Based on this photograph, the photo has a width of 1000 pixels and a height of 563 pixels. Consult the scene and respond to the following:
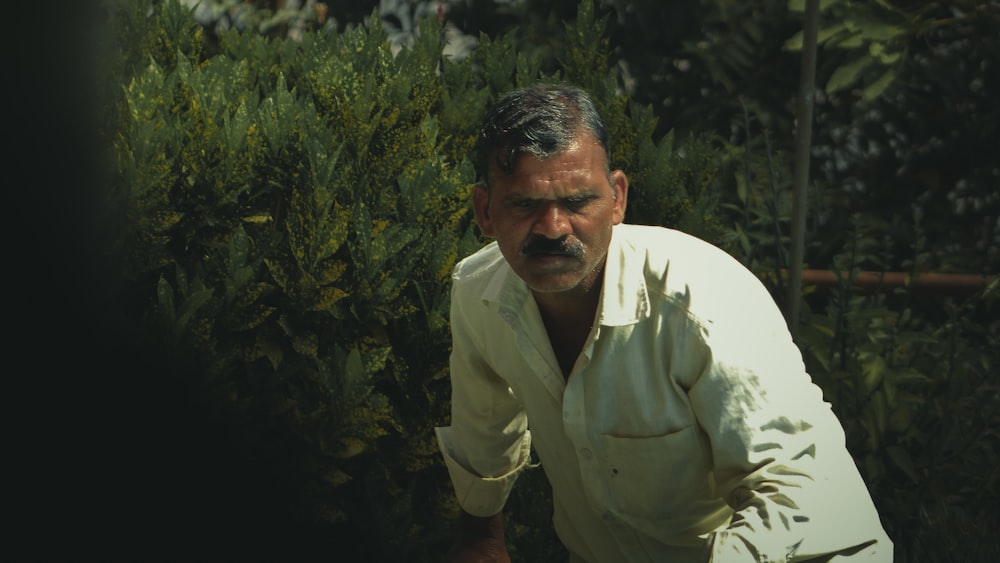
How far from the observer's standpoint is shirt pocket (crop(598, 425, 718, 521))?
7.28 ft

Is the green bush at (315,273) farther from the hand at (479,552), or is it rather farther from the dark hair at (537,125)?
the dark hair at (537,125)

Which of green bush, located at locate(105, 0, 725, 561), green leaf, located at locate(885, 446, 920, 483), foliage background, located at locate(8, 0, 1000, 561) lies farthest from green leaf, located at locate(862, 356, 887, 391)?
green bush, located at locate(105, 0, 725, 561)

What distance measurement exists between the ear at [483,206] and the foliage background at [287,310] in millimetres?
490

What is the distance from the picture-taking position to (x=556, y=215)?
2131 millimetres

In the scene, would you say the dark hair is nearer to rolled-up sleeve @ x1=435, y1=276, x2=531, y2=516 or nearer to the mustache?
the mustache

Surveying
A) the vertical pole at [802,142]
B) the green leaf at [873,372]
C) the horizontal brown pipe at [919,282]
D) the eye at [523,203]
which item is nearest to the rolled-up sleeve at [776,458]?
the eye at [523,203]

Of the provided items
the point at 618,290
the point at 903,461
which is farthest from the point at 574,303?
the point at 903,461

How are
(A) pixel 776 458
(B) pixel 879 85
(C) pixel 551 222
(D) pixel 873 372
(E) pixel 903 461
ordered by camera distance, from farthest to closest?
(B) pixel 879 85 < (D) pixel 873 372 < (E) pixel 903 461 < (C) pixel 551 222 < (A) pixel 776 458

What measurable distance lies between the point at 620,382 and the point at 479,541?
Result: 0.58m

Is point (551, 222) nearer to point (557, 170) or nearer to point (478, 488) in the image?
point (557, 170)

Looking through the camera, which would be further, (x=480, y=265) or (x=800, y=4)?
(x=800, y=4)

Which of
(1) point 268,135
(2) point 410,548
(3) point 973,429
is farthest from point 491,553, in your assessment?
(3) point 973,429

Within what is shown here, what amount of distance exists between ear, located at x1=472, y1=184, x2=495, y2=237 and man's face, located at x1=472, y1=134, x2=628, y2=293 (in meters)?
0.10

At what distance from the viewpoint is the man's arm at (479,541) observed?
101 inches
